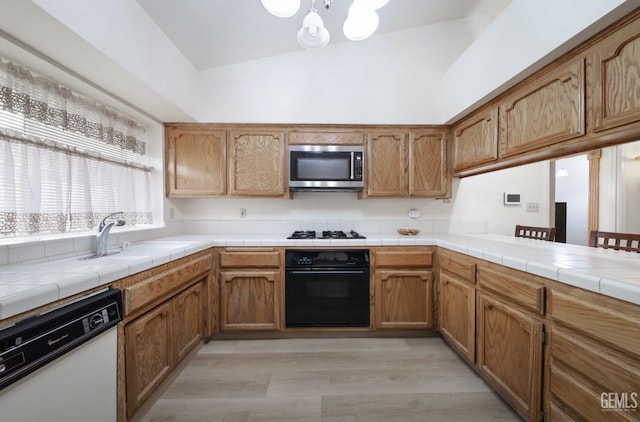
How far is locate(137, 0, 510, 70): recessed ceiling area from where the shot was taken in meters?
1.82

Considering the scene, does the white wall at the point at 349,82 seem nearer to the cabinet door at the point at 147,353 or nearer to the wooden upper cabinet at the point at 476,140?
the wooden upper cabinet at the point at 476,140

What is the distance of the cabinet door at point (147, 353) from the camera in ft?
4.18

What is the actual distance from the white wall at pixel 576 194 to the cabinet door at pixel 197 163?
6557mm

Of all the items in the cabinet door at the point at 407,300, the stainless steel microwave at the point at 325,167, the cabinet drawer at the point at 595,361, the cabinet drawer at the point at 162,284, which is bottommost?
the cabinet door at the point at 407,300

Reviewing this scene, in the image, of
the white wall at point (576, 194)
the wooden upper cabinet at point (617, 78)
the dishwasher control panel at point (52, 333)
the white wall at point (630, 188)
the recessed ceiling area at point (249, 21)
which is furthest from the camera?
the white wall at point (576, 194)

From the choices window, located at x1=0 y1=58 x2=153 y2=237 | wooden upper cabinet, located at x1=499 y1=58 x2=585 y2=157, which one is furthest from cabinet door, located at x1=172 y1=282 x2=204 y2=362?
wooden upper cabinet, located at x1=499 y1=58 x2=585 y2=157

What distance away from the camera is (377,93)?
8.63 ft

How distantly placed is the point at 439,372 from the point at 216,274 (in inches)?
75.2

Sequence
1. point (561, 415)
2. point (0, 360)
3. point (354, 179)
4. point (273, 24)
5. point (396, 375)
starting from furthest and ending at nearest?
point (354, 179)
point (273, 24)
point (396, 375)
point (561, 415)
point (0, 360)

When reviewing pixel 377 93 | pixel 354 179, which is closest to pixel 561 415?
pixel 354 179

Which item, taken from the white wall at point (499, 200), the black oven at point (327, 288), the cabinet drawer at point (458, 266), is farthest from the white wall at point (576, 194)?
the black oven at point (327, 288)

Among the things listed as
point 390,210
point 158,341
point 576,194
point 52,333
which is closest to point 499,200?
point 390,210

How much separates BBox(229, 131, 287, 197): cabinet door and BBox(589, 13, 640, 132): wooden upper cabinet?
2.15 m

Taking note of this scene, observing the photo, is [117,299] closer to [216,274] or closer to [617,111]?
[216,274]
